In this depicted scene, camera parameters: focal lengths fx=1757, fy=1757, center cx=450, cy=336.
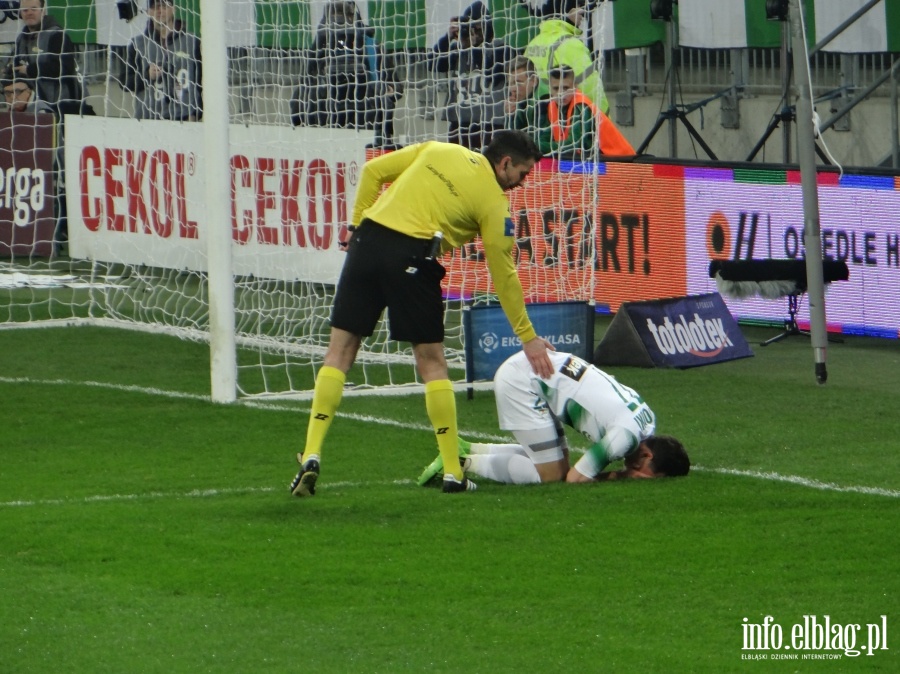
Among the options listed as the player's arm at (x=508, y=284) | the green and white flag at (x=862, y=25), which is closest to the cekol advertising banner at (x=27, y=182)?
the green and white flag at (x=862, y=25)

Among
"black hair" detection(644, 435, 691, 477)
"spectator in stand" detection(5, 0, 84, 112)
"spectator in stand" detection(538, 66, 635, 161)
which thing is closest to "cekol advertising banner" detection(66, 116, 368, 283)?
"spectator in stand" detection(538, 66, 635, 161)

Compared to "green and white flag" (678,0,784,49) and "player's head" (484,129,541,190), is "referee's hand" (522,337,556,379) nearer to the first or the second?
"player's head" (484,129,541,190)

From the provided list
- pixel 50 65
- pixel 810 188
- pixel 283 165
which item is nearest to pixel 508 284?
pixel 810 188

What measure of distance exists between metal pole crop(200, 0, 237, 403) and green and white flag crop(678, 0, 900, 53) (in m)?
6.03

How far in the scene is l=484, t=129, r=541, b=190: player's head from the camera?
300 inches

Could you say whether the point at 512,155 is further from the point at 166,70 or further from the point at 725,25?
the point at 725,25

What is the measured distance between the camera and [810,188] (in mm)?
10992

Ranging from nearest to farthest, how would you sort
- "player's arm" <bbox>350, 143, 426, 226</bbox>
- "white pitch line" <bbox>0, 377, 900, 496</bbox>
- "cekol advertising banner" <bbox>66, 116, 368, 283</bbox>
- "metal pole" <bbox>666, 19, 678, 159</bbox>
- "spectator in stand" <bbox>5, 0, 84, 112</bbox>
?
"white pitch line" <bbox>0, 377, 900, 496</bbox>, "player's arm" <bbox>350, 143, 426, 226</bbox>, "cekol advertising banner" <bbox>66, 116, 368, 283</bbox>, "spectator in stand" <bbox>5, 0, 84, 112</bbox>, "metal pole" <bbox>666, 19, 678, 159</bbox>

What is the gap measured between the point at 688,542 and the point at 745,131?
12069 mm

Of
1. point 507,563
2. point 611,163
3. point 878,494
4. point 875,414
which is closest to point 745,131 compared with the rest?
point 611,163

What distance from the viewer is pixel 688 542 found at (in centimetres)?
677

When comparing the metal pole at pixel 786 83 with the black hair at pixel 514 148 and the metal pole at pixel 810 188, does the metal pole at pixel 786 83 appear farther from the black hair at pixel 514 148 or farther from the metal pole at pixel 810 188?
the black hair at pixel 514 148

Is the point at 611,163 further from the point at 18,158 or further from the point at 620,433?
the point at 620,433

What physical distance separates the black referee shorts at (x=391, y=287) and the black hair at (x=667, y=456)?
1.12 metres
